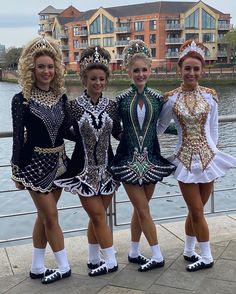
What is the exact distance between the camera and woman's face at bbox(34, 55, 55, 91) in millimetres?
3207

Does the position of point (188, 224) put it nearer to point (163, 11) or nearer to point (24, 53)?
point (24, 53)

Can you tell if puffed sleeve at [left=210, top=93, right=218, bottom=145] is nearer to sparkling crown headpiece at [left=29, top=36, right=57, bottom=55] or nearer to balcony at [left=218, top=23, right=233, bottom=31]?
sparkling crown headpiece at [left=29, top=36, right=57, bottom=55]

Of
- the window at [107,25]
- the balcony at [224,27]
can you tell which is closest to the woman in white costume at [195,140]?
the balcony at [224,27]

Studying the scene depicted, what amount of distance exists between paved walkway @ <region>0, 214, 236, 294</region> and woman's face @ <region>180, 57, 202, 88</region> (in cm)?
136

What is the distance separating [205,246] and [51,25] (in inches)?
3225

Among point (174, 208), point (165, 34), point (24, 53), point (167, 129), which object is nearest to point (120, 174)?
point (167, 129)

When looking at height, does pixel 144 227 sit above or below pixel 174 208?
above

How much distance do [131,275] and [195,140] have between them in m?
1.08

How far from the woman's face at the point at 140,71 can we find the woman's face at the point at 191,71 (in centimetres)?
27

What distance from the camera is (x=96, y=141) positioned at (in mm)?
3350

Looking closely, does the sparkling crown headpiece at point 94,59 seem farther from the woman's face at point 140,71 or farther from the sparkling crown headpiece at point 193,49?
the sparkling crown headpiece at point 193,49

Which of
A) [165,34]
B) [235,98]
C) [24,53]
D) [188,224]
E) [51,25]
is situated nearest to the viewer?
[24,53]

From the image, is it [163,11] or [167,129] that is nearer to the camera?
[167,129]

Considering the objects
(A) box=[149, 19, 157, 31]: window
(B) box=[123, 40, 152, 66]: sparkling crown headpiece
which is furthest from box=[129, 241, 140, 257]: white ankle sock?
(A) box=[149, 19, 157, 31]: window
